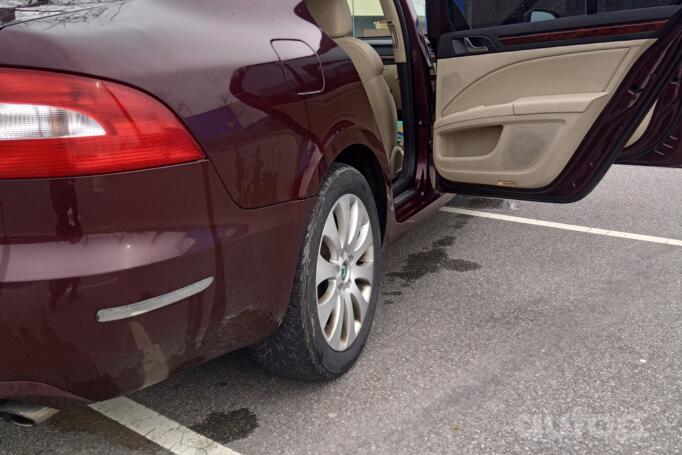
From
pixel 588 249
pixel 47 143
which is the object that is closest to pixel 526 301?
pixel 588 249

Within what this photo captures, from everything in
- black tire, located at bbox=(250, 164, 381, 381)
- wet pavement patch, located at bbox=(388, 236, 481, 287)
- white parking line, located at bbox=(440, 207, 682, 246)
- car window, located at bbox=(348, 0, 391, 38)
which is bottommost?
white parking line, located at bbox=(440, 207, 682, 246)

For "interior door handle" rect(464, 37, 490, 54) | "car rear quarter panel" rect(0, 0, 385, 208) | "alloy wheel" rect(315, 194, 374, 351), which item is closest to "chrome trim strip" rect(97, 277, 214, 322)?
"car rear quarter panel" rect(0, 0, 385, 208)

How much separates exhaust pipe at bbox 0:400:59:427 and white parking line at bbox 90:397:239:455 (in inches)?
19.9

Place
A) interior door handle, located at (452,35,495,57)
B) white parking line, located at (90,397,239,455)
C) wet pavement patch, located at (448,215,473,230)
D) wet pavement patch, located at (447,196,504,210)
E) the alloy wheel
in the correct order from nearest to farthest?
white parking line, located at (90,397,239,455) → the alloy wheel → interior door handle, located at (452,35,495,57) → wet pavement patch, located at (448,215,473,230) → wet pavement patch, located at (447,196,504,210)

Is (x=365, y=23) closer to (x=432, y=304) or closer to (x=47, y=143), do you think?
(x=432, y=304)

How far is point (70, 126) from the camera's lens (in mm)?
1406

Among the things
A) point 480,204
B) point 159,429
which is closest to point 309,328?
point 159,429

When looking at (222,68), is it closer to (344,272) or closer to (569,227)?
(344,272)

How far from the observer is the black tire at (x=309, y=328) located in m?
2.01

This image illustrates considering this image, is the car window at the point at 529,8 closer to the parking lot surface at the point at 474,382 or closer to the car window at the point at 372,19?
the car window at the point at 372,19

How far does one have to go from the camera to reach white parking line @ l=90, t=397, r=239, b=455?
196 cm

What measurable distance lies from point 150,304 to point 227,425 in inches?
29.6

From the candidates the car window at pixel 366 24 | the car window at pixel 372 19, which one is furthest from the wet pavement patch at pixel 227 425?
the car window at pixel 366 24

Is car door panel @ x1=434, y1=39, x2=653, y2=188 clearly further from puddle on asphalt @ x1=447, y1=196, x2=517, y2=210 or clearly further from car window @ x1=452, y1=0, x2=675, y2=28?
puddle on asphalt @ x1=447, y1=196, x2=517, y2=210
